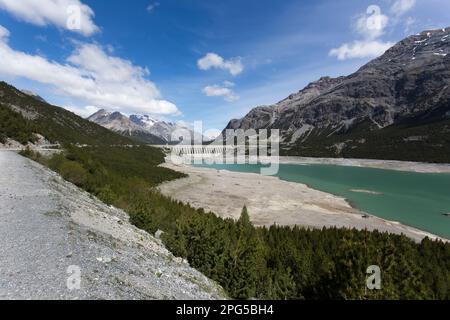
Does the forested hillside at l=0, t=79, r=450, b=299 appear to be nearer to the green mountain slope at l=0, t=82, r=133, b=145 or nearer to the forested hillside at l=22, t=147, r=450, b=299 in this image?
the forested hillside at l=22, t=147, r=450, b=299

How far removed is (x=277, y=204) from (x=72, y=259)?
55627 mm

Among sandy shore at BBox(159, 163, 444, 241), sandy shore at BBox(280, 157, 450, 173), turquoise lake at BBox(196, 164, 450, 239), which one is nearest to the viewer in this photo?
sandy shore at BBox(159, 163, 444, 241)

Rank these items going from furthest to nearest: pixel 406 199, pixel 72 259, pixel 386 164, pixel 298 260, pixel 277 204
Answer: pixel 386 164
pixel 406 199
pixel 277 204
pixel 298 260
pixel 72 259

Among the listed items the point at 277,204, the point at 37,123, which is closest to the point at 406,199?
the point at 277,204

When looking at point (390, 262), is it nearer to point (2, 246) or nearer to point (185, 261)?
point (185, 261)

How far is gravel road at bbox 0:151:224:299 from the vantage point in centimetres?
1018

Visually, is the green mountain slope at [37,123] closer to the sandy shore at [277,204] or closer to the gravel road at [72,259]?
the sandy shore at [277,204]

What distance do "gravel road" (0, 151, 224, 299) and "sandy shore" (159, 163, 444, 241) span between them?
1303 inches

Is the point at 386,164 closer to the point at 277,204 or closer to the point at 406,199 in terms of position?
the point at 406,199

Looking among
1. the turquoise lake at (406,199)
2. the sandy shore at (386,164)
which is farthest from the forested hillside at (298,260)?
the sandy shore at (386,164)

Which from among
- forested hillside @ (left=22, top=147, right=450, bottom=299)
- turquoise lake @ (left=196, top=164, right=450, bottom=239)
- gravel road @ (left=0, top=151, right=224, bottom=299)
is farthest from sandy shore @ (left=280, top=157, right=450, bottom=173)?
gravel road @ (left=0, top=151, right=224, bottom=299)

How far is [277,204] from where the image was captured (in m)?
64.8

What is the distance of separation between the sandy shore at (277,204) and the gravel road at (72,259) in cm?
3311
